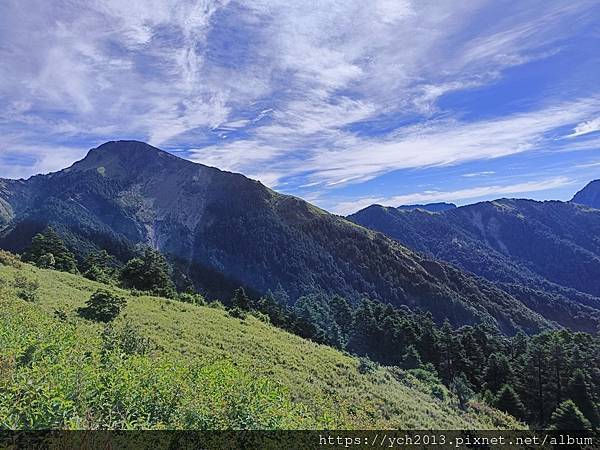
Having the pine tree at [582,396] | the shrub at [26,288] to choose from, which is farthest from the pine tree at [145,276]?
the pine tree at [582,396]

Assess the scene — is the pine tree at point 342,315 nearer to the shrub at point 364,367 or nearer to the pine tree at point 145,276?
the pine tree at point 145,276

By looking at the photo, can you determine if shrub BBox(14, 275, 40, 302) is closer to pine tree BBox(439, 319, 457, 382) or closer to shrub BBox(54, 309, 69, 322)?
shrub BBox(54, 309, 69, 322)

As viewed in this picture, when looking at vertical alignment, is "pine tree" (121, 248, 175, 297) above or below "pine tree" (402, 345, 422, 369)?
above

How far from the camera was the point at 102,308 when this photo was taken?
22922mm

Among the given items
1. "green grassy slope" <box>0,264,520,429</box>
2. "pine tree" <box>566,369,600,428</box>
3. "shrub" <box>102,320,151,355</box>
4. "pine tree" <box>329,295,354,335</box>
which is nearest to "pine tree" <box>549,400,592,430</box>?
"green grassy slope" <box>0,264,520,429</box>

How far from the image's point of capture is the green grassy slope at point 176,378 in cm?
802

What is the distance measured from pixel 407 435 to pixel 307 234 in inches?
7210

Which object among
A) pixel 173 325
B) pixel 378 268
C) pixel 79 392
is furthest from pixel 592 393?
pixel 378 268

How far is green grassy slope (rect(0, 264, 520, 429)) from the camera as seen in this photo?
8.02 metres

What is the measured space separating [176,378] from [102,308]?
49.1 ft

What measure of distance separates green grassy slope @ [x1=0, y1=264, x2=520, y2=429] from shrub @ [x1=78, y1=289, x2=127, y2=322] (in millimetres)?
727

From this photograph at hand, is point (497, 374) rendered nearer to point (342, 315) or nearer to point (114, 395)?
point (342, 315)

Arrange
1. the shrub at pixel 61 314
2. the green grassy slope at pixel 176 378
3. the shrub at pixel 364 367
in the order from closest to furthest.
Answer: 1. the green grassy slope at pixel 176 378
2. the shrub at pixel 61 314
3. the shrub at pixel 364 367

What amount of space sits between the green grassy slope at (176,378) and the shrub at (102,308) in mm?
727
